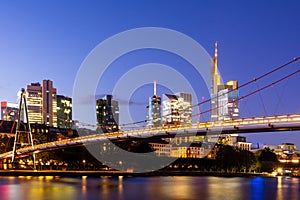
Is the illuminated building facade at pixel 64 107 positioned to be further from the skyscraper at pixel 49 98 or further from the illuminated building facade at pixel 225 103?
the illuminated building facade at pixel 225 103

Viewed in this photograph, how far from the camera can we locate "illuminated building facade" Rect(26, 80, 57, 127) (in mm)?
165012

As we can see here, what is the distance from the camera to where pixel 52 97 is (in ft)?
606

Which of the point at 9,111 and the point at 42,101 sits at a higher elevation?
the point at 42,101

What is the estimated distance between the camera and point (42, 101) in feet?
584

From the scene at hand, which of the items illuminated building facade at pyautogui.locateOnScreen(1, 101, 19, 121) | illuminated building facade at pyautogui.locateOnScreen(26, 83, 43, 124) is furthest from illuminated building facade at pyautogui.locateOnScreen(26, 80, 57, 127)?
illuminated building facade at pyautogui.locateOnScreen(1, 101, 19, 121)

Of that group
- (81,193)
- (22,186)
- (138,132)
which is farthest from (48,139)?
(81,193)

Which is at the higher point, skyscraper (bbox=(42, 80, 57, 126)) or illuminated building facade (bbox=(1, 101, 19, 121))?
skyscraper (bbox=(42, 80, 57, 126))

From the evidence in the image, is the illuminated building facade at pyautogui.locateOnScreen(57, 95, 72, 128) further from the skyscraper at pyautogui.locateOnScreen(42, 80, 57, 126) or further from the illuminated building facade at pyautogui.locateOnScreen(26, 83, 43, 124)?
the illuminated building facade at pyautogui.locateOnScreen(26, 83, 43, 124)

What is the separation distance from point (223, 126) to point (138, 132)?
37.6ft

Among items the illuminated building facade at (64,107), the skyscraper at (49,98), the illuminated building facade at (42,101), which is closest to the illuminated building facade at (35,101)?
the illuminated building facade at (42,101)

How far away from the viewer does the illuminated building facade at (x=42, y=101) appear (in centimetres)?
16501

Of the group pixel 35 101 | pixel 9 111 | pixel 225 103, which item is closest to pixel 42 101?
pixel 35 101

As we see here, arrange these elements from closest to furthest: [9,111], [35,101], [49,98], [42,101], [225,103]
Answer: [225,103]
[9,111]
[35,101]
[42,101]
[49,98]

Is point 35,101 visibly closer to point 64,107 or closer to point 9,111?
point 64,107
